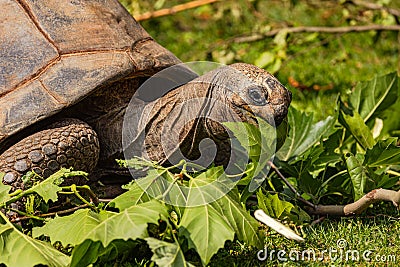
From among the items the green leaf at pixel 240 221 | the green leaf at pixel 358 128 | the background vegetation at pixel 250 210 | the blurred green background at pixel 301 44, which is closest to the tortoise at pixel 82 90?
the background vegetation at pixel 250 210

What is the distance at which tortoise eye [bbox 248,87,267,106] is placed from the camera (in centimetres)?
318

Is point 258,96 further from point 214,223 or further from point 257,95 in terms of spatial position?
point 214,223

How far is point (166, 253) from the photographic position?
2500 mm

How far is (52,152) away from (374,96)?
2.03 meters

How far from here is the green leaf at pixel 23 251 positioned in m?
2.51

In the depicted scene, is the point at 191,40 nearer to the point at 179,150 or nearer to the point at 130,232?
the point at 179,150

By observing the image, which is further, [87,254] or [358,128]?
[358,128]

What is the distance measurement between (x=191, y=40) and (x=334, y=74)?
1.68m

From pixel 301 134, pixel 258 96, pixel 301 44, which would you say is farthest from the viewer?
pixel 301 44

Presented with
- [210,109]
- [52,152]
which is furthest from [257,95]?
[52,152]

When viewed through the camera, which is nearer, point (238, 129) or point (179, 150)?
point (238, 129)

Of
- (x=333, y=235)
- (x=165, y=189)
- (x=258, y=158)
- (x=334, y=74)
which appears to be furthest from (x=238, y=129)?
(x=334, y=74)

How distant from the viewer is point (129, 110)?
354 centimetres

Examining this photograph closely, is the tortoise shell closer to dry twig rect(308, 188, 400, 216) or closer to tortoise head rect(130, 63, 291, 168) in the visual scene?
tortoise head rect(130, 63, 291, 168)
